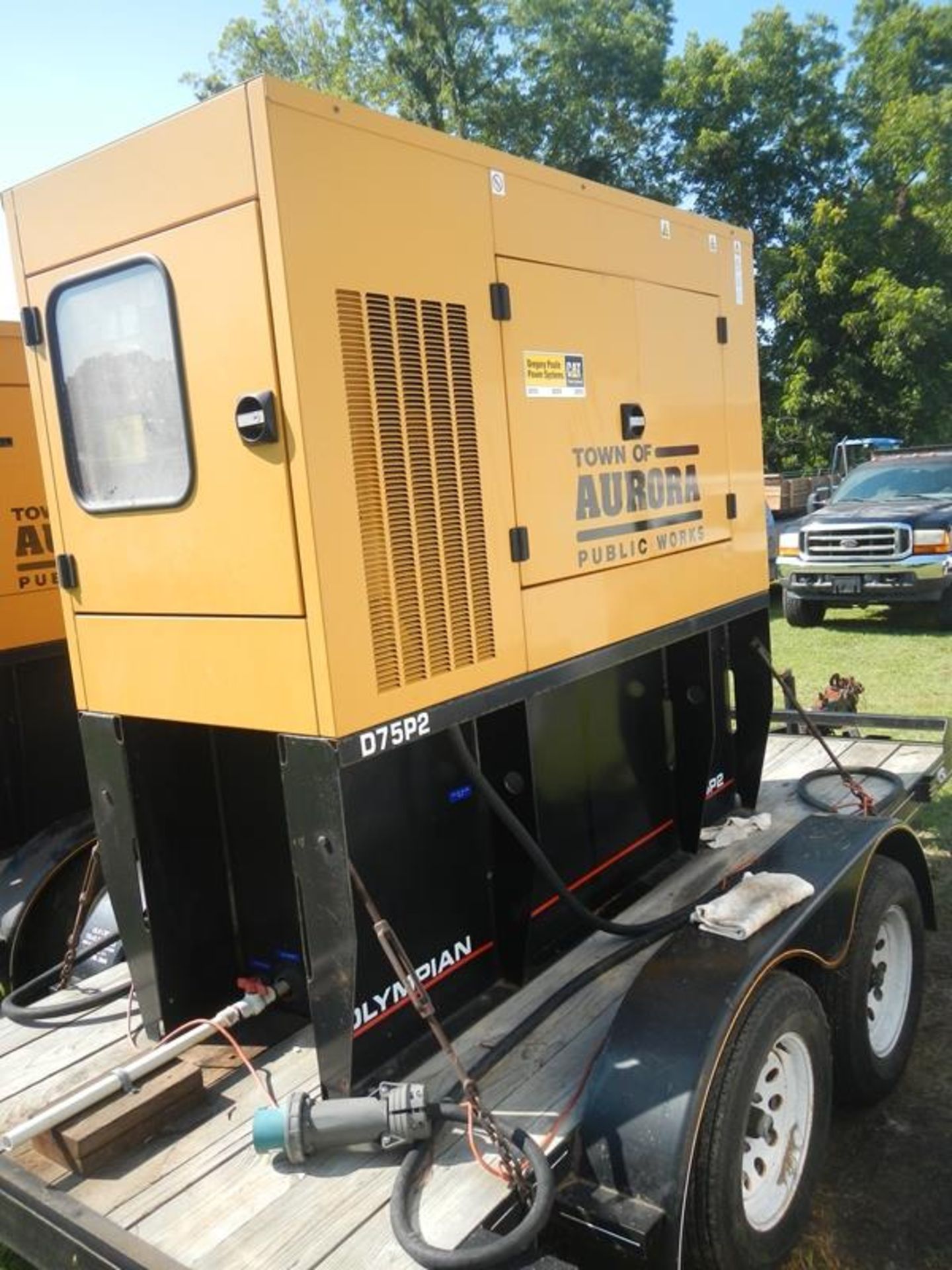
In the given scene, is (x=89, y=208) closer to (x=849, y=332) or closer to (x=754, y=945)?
(x=754, y=945)

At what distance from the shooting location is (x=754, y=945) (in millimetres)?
2695

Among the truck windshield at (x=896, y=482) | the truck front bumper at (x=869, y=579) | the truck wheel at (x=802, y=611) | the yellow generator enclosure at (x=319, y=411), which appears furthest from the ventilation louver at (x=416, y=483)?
the truck windshield at (x=896, y=482)

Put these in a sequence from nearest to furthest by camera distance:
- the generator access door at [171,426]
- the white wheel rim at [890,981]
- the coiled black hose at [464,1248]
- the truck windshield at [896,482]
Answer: the coiled black hose at [464,1248] < the generator access door at [171,426] < the white wheel rim at [890,981] < the truck windshield at [896,482]

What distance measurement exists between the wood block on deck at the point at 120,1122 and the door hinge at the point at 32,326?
1.96m

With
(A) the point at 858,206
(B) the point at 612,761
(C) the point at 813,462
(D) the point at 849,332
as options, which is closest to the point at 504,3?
(A) the point at 858,206

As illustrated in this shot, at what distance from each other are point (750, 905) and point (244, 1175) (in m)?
1.44

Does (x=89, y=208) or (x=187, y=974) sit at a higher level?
(x=89, y=208)

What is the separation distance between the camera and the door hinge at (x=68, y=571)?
9.57 ft

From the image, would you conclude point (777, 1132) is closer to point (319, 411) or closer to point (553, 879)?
point (553, 879)

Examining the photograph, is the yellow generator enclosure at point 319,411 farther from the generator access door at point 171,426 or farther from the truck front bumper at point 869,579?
A: the truck front bumper at point 869,579

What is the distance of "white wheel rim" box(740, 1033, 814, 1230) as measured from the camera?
8.48 feet

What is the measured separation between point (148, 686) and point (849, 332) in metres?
25.2

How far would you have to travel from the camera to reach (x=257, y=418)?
232 centimetres

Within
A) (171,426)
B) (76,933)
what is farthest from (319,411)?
(76,933)
